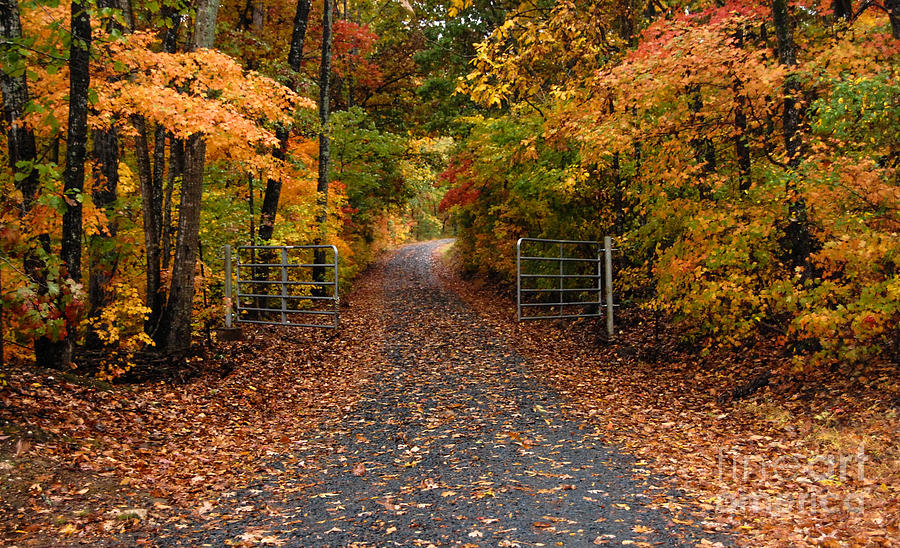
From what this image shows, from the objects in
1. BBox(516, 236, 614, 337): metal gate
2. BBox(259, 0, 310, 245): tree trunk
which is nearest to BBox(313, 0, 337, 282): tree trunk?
BBox(259, 0, 310, 245): tree trunk

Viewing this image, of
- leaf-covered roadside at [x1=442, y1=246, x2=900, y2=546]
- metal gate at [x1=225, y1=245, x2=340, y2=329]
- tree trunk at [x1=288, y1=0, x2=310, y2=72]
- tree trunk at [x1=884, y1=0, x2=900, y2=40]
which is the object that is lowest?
leaf-covered roadside at [x1=442, y1=246, x2=900, y2=546]

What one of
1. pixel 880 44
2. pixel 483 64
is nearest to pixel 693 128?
pixel 880 44

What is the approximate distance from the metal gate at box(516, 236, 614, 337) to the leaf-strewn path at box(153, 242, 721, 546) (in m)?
3.24

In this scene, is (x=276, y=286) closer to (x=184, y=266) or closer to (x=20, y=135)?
(x=184, y=266)

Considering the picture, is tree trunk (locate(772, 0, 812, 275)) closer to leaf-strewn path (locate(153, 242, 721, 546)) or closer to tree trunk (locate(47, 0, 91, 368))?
leaf-strewn path (locate(153, 242, 721, 546))

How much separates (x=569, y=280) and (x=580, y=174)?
4.34m

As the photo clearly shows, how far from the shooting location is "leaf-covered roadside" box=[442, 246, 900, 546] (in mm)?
4066

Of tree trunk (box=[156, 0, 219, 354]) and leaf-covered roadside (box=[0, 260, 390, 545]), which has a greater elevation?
tree trunk (box=[156, 0, 219, 354])

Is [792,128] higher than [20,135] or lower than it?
higher

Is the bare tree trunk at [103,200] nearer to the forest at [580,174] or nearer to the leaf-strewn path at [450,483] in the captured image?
the forest at [580,174]

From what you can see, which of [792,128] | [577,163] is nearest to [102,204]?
[577,163]

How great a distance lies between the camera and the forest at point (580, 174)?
18.8 feet

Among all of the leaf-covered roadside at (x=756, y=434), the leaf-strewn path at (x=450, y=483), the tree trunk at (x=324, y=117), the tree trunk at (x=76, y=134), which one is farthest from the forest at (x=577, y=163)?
the leaf-strewn path at (x=450, y=483)

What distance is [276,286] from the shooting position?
43.4 feet
